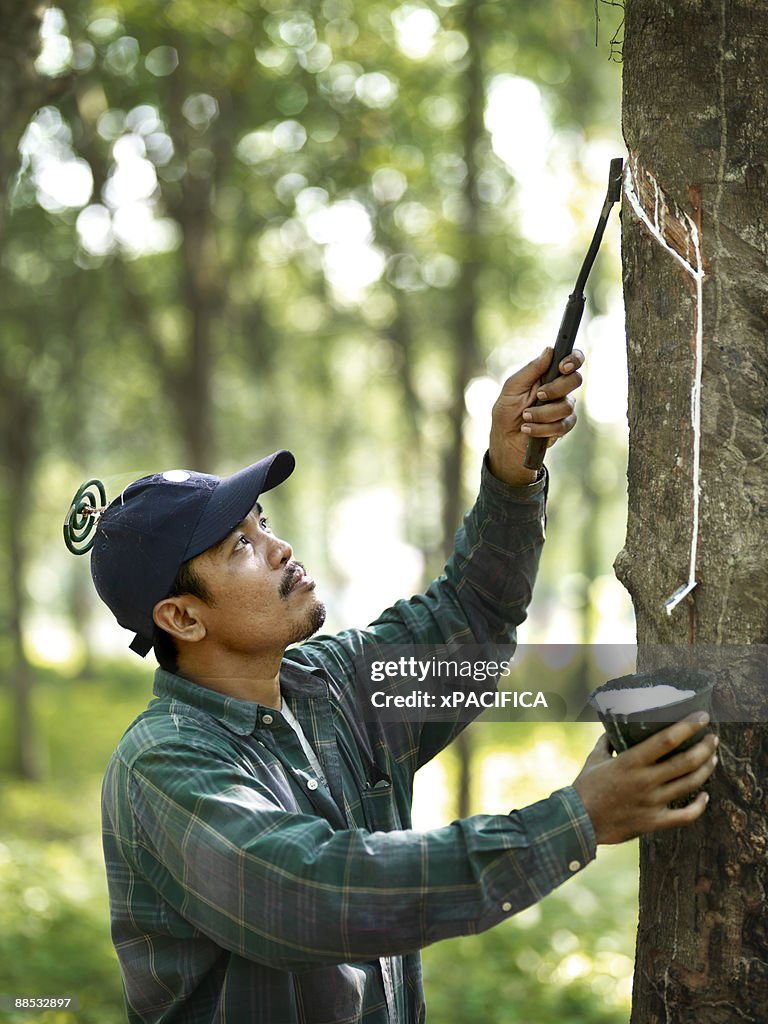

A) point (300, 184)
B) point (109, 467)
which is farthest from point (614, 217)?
point (109, 467)

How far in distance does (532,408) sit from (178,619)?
0.90 metres

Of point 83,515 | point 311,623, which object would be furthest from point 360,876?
point 83,515

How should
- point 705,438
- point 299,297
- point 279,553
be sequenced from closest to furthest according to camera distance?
point 705,438, point 279,553, point 299,297

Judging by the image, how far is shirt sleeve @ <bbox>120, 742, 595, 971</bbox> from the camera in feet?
5.03

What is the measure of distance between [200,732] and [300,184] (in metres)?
9.41

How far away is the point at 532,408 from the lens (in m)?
2.19

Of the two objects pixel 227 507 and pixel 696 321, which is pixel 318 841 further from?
pixel 696 321

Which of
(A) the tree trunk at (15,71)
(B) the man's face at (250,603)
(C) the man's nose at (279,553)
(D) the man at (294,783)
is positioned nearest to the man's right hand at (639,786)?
(D) the man at (294,783)

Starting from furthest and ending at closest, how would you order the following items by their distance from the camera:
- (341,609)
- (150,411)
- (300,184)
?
1. (341,609)
2. (150,411)
3. (300,184)

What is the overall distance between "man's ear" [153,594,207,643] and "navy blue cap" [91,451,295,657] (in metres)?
0.02

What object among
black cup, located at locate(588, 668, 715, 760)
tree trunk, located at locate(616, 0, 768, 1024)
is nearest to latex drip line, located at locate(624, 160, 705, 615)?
tree trunk, located at locate(616, 0, 768, 1024)

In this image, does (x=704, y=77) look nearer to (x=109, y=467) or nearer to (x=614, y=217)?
(x=614, y=217)

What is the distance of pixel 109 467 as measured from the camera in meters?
23.2

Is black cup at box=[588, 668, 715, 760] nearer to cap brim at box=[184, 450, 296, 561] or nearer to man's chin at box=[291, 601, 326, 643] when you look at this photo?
man's chin at box=[291, 601, 326, 643]
